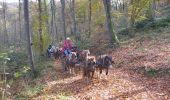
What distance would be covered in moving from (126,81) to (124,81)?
106mm

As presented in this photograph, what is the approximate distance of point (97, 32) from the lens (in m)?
42.5

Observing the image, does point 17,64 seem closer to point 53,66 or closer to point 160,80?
point 53,66

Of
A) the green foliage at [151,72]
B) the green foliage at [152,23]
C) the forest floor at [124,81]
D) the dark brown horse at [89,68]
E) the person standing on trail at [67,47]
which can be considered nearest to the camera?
the forest floor at [124,81]

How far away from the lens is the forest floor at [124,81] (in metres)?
15.1

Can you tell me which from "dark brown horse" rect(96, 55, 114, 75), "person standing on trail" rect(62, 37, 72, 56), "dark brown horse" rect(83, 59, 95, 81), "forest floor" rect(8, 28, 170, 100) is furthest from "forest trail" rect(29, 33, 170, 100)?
"person standing on trail" rect(62, 37, 72, 56)

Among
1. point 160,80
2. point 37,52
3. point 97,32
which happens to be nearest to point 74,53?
point 160,80

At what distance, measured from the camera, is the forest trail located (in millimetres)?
15133

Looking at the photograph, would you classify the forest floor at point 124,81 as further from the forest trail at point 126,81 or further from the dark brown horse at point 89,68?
the dark brown horse at point 89,68

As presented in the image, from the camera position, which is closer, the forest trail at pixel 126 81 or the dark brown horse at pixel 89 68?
the forest trail at pixel 126 81

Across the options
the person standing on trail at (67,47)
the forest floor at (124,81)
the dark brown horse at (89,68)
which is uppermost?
the person standing on trail at (67,47)

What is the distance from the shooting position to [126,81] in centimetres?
1794

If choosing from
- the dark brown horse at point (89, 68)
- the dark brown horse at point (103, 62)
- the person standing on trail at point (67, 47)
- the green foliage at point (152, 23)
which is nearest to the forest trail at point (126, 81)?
the dark brown horse at point (89, 68)

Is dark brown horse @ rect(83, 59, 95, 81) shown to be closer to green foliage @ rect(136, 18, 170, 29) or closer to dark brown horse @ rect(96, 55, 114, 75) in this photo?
dark brown horse @ rect(96, 55, 114, 75)

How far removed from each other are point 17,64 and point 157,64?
13271mm
